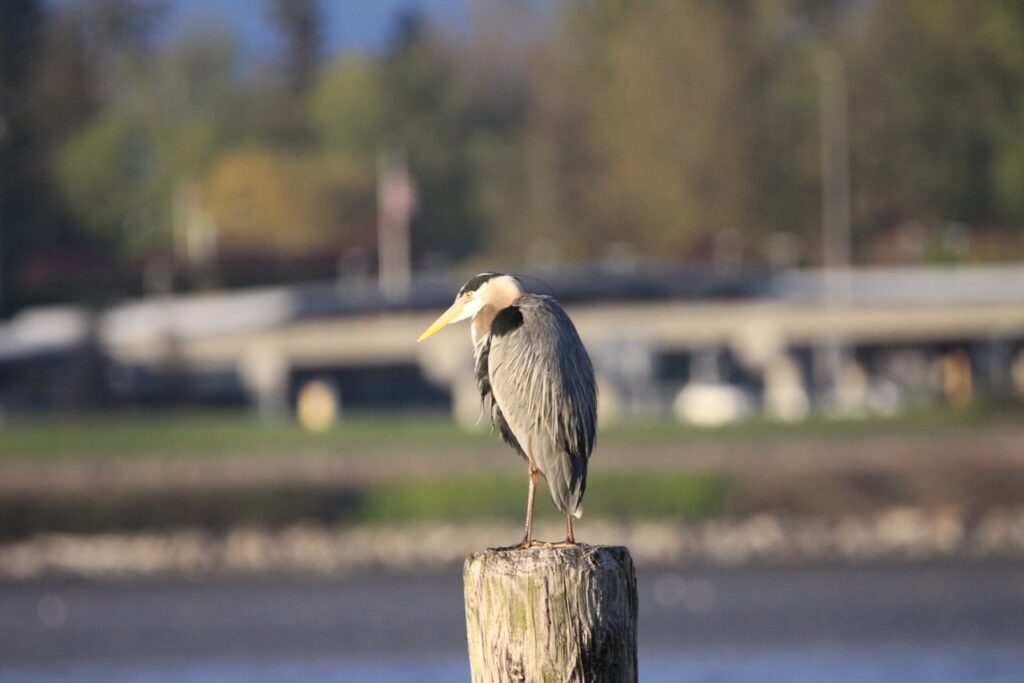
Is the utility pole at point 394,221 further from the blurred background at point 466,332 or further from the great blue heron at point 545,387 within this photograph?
the great blue heron at point 545,387

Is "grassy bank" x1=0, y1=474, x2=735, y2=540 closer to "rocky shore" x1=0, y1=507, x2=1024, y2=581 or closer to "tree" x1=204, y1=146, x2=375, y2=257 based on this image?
"rocky shore" x1=0, y1=507, x2=1024, y2=581

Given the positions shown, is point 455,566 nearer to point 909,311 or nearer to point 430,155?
point 909,311

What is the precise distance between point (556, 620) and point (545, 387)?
45.1 inches

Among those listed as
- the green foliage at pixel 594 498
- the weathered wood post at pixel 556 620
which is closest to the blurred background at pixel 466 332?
the green foliage at pixel 594 498

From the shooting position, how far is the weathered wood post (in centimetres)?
606

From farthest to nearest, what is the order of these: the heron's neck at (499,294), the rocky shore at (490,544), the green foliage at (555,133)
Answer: the green foliage at (555,133)
the rocky shore at (490,544)
the heron's neck at (499,294)

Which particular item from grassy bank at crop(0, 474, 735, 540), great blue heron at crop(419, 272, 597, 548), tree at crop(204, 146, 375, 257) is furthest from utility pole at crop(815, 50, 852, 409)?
great blue heron at crop(419, 272, 597, 548)

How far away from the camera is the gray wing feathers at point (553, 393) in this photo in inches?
275

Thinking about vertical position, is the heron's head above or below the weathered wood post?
above

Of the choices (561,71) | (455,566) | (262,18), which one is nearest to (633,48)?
(561,71)

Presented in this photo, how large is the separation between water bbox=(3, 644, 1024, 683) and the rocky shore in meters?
8.83

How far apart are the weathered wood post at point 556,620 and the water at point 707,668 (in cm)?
1690

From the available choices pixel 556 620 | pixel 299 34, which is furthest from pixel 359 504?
pixel 299 34

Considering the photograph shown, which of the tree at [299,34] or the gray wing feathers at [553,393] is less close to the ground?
the tree at [299,34]
